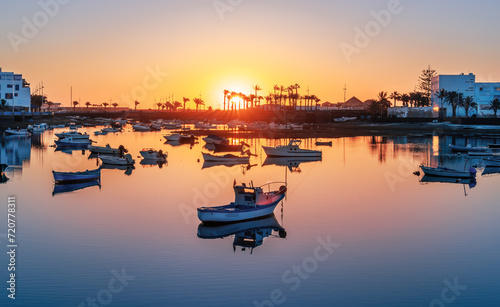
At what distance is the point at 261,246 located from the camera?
31203 millimetres

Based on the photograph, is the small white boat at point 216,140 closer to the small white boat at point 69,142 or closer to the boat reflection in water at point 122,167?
the small white boat at point 69,142

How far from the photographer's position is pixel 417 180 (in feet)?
193

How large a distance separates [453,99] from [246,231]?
14194cm

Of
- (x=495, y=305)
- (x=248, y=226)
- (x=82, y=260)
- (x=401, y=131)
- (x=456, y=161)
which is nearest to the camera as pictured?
(x=495, y=305)

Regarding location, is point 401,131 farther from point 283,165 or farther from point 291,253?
point 291,253

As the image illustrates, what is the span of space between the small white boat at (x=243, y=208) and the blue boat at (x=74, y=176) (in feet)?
72.2

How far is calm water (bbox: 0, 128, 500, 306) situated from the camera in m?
24.0

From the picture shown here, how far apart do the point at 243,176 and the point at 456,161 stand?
1358 inches

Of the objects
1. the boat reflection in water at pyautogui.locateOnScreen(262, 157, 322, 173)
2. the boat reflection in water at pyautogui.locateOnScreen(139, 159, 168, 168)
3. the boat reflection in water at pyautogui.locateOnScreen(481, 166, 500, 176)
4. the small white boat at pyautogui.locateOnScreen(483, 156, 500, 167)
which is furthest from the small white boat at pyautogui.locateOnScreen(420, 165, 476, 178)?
the boat reflection in water at pyautogui.locateOnScreen(139, 159, 168, 168)

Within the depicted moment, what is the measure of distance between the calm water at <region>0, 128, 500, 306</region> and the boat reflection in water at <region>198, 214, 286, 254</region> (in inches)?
4.6

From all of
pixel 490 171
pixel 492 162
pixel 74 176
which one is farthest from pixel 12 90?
pixel 490 171

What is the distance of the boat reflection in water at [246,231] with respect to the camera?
1257 inches

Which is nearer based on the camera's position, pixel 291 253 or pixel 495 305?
pixel 495 305

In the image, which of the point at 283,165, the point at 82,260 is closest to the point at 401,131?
the point at 283,165
